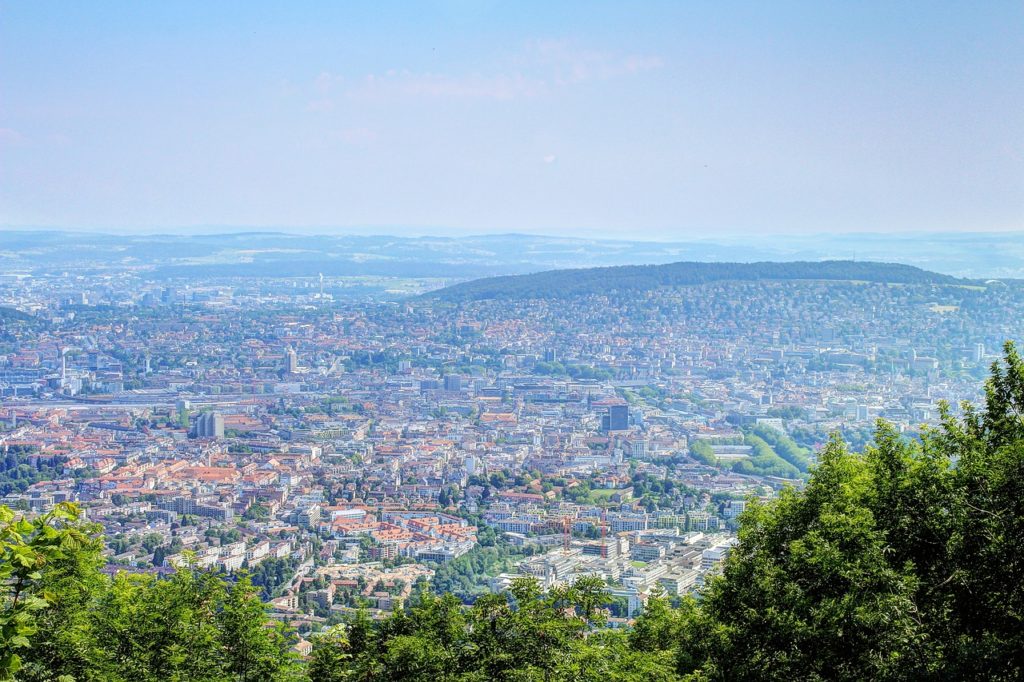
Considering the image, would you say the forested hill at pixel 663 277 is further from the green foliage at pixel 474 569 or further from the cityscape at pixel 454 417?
the green foliage at pixel 474 569

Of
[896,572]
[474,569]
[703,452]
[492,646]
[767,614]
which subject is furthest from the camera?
[703,452]

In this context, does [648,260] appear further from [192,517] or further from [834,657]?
[834,657]

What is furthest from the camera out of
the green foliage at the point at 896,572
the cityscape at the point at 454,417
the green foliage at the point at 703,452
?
the green foliage at the point at 703,452

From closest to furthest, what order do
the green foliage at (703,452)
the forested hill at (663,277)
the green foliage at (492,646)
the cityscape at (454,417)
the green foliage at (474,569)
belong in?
the green foliage at (492,646) < the green foliage at (474,569) < the cityscape at (454,417) < the green foliage at (703,452) < the forested hill at (663,277)

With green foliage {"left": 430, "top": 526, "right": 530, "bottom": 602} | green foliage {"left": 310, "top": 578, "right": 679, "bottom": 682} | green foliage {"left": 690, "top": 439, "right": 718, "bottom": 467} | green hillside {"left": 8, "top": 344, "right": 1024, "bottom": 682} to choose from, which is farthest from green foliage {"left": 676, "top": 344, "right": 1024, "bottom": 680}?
green foliage {"left": 690, "top": 439, "right": 718, "bottom": 467}

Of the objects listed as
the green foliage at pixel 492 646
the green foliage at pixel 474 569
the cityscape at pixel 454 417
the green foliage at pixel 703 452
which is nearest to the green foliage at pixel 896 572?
the green foliage at pixel 492 646

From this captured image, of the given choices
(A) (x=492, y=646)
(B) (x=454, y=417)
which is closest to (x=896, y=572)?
(A) (x=492, y=646)

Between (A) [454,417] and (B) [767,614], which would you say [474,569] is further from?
(A) [454,417]

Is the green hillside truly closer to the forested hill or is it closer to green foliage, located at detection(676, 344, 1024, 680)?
green foliage, located at detection(676, 344, 1024, 680)
